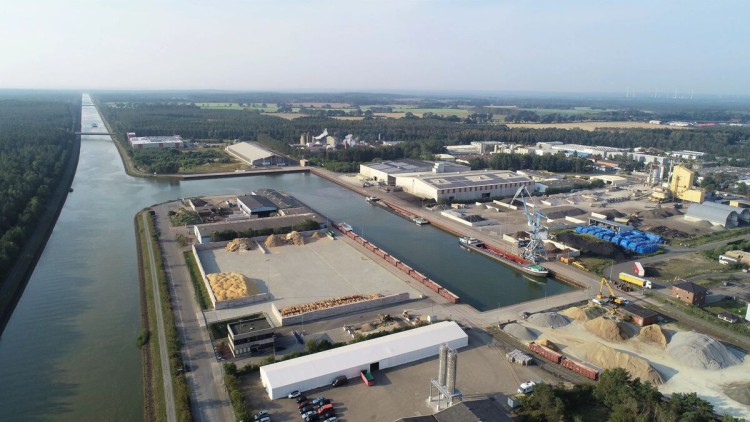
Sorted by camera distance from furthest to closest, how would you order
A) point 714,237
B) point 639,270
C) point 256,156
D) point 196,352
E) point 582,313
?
1. point 256,156
2. point 714,237
3. point 639,270
4. point 582,313
5. point 196,352

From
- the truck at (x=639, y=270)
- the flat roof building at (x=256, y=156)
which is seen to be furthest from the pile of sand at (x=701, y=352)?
the flat roof building at (x=256, y=156)

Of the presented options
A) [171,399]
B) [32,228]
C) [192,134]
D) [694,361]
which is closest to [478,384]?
[694,361]

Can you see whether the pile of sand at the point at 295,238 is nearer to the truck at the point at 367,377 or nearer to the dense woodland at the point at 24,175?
the truck at the point at 367,377

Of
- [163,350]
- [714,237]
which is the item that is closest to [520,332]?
[163,350]

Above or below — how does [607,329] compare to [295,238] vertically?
below

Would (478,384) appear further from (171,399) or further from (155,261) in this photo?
(155,261)

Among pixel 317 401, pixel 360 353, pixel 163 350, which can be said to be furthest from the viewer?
pixel 163 350

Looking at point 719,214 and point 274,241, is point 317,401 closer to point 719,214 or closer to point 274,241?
point 274,241
